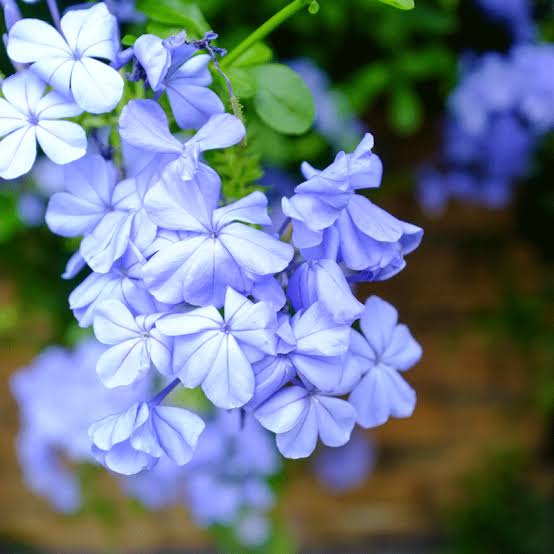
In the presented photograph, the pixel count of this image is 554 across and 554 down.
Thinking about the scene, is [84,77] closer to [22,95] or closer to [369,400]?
[22,95]

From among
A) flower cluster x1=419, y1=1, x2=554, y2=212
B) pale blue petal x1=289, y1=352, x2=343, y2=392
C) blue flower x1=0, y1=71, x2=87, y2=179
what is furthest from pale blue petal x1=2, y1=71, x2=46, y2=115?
flower cluster x1=419, y1=1, x2=554, y2=212

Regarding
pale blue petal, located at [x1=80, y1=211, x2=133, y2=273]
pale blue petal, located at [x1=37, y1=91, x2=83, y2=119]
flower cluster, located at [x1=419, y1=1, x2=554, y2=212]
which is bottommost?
flower cluster, located at [x1=419, y1=1, x2=554, y2=212]

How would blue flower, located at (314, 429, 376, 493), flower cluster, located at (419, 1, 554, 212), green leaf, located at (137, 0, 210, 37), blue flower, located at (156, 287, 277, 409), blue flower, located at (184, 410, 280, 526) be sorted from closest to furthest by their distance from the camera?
blue flower, located at (156, 287, 277, 409)
green leaf, located at (137, 0, 210, 37)
flower cluster, located at (419, 1, 554, 212)
blue flower, located at (184, 410, 280, 526)
blue flower, located at (314, 429, 376, 493)

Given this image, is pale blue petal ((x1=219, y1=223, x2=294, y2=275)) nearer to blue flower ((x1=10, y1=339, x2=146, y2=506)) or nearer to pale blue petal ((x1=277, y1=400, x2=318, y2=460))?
pale blue petal ((x1=277, y1=400, x2=318, y2=460))

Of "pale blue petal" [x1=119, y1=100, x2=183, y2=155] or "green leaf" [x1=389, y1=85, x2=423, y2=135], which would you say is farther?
"green leaf" [x1=389, y1=85, x2=423, y2=135]

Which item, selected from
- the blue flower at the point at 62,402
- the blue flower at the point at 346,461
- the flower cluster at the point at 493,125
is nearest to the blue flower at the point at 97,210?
the blue flower at the point at 62,402

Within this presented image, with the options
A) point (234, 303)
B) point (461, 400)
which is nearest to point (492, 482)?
point (461, 400)

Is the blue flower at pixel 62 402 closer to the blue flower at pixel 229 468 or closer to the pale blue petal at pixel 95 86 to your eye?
the blue flower at pixel 229 468
